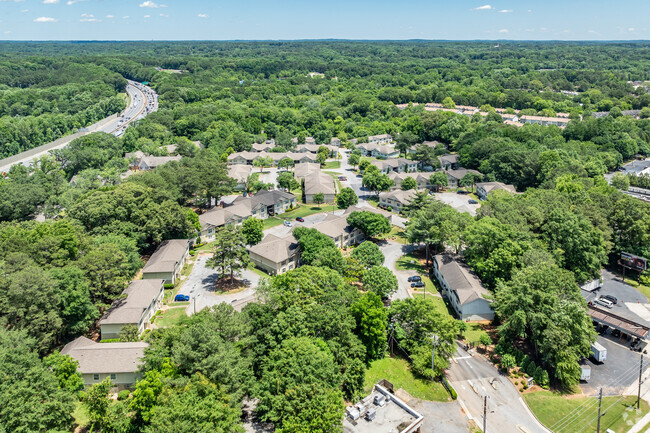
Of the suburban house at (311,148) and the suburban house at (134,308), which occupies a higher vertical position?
the suburban house at (311,148)

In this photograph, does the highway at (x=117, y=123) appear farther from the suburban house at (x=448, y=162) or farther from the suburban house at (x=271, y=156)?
the suburban house at (x=448, y=162)

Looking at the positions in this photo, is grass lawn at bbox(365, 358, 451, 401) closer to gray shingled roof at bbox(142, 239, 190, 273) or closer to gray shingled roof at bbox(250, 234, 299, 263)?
gray shingled roof at bbox(250, 234, 299, 263)

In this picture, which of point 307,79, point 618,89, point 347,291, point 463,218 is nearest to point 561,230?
point 463,218

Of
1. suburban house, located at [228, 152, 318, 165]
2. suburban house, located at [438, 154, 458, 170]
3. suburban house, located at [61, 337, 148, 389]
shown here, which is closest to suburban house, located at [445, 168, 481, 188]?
suburban house, located at [438, 154, 458, 170]

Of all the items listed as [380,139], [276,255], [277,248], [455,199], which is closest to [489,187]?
[455,199]

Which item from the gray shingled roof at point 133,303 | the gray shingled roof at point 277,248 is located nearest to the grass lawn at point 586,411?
the gray shingled roof at point 277,248

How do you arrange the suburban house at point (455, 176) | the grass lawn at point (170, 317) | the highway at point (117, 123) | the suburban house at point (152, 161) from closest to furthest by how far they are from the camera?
the grass lawn at point (170, 317) → the suburban house at point (455, 176) → the suburban house at point (152, 161) → the highway at point (117, 123)

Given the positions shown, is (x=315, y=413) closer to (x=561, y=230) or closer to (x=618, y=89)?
(x=561, y=230)

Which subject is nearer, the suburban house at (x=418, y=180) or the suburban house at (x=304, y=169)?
the suburban house at (x=418, y=180)
